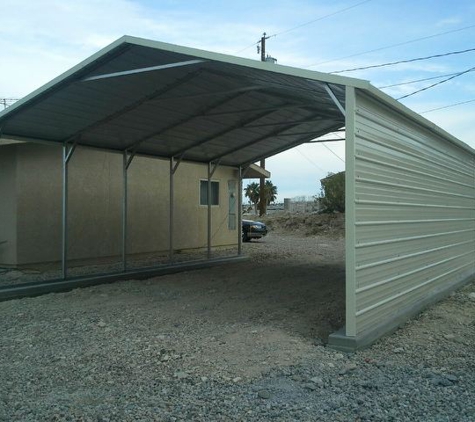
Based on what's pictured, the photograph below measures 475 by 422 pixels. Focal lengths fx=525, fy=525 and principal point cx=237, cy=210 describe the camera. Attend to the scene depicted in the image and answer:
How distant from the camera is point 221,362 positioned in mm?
5945

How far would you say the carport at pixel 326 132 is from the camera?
677 cm

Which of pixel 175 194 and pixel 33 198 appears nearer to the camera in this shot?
pixel 33 198

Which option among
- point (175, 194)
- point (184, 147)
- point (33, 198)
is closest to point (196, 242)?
point (175, 194)

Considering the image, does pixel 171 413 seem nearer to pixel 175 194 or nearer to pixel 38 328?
pixel 38 328

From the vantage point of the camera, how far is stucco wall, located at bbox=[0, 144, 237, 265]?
1309 centimetres

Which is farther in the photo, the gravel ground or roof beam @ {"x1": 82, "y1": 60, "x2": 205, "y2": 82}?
roof beam @ {"x1": 82, "y1": 60, "x2": 205, "y2": 82}

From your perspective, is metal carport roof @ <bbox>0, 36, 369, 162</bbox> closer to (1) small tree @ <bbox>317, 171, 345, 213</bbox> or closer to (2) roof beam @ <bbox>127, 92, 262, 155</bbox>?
(2) roof beam @ <bbox>127, 92, 262, 155</bbox>

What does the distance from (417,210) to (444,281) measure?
107 inches

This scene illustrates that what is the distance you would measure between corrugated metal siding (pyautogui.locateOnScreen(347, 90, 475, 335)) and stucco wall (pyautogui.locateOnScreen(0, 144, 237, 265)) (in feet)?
29.1

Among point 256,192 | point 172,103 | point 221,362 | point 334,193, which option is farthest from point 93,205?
point 256,192

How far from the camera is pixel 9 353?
20.8ft

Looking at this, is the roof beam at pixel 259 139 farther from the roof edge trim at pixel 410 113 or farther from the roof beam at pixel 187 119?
the roof edge trim at pixel 410 113

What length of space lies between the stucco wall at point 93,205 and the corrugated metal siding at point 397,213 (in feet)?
29.1

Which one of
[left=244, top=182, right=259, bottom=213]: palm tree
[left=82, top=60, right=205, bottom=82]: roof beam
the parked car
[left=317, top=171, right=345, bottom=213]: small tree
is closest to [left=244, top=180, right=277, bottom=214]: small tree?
[left=244, top=182, right=259, bottom=213]: palm tree
